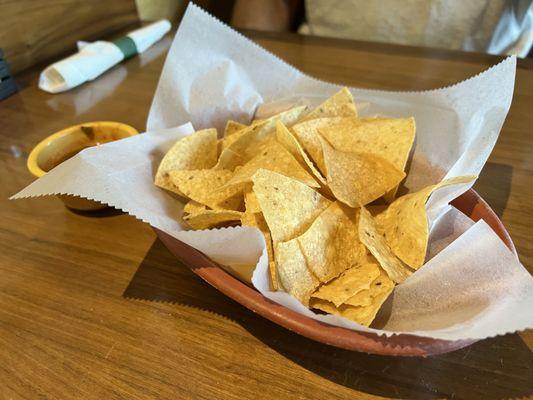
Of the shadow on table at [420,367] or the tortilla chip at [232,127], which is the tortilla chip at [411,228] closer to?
the shadow on table at [420,367]

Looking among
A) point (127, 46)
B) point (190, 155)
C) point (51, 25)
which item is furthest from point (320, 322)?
point (51, 25)

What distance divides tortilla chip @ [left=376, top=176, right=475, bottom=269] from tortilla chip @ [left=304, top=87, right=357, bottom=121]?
22 centimetres

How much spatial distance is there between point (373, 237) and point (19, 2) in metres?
1.42

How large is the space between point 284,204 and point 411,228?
18 cm

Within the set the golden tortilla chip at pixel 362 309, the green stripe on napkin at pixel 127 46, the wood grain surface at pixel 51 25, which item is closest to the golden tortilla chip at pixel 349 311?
the golden tortilla chip at pixel 362 309

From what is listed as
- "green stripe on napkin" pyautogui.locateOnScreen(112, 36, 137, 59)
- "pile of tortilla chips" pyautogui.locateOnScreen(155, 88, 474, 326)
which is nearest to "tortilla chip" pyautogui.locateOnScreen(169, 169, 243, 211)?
"pile of tortilla chips" pyautogui.locateOnScreen(155, 88, 474, 326)

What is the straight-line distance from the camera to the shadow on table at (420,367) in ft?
1.71

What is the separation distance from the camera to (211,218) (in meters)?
0.66

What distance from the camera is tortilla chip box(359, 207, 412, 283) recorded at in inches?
22.6

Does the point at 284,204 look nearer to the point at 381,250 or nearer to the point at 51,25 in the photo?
the point at 381,250

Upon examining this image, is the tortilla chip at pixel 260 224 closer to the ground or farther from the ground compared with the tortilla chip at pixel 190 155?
closer to the ground

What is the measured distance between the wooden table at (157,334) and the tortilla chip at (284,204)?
134 mm

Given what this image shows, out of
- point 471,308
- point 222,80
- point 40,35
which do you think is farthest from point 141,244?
point 40,35

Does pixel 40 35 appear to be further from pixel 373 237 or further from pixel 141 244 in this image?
pixel 373 237
